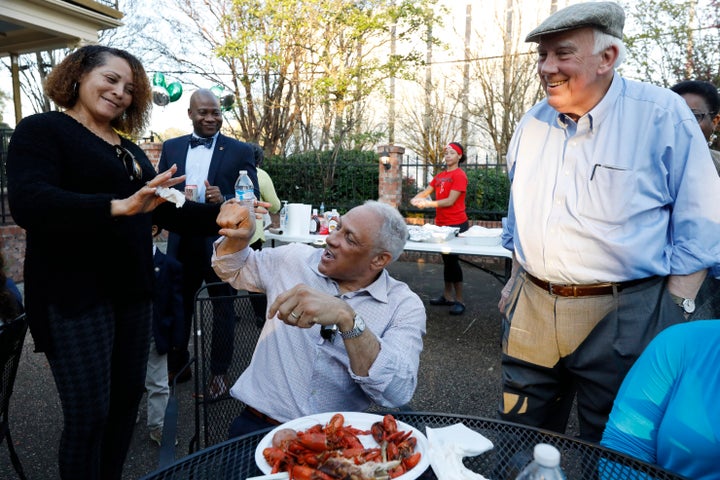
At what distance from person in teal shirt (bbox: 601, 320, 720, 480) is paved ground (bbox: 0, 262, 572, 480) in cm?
210

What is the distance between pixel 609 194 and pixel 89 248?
78.6 inches

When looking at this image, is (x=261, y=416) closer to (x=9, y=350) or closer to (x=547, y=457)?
(x=9, y=350)

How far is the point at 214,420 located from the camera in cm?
207

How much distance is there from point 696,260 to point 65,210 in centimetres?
225

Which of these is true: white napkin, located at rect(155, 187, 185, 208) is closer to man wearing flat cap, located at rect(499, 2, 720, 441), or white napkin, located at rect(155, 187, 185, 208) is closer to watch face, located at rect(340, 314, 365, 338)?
watch face, located at rect(340, 314, 365, 338)

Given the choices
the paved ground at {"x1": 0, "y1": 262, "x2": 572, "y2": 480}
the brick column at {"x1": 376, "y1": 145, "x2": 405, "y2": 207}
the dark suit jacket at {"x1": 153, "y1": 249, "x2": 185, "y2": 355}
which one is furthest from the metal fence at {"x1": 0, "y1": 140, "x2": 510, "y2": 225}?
the dark suit jacket at {"x1": 153, "y1": 249, "x2": 185, "y2": 355}

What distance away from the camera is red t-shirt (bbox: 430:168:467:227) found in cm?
568

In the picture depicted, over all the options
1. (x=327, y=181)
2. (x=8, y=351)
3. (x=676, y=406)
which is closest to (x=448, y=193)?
(x=676, y=406)

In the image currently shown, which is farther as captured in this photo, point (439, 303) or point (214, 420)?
point (439, 303)

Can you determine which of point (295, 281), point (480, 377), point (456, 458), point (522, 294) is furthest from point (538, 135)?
point (480, 377)

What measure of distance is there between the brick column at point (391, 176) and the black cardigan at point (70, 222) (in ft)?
24.4

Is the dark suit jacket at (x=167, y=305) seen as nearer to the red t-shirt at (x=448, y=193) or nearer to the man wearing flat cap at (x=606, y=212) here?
the man wearing flat cap at (x=606, y=212)

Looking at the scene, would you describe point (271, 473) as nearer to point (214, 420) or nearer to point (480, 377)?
point (214, 420)

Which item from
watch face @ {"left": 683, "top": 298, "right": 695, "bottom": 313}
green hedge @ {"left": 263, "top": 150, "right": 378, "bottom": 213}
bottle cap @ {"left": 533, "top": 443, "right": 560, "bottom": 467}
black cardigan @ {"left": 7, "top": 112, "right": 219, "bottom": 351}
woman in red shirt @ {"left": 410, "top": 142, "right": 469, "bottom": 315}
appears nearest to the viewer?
bottle cap @ {"left": 533, "top": 443, "right": 560, "bottom": 467}
